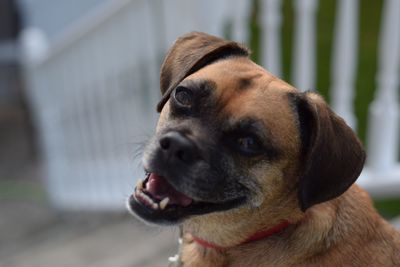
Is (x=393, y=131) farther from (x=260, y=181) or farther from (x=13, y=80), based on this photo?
(x=13, y=80)

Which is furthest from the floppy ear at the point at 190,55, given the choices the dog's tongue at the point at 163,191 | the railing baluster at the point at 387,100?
the railing baluster at the point at 387,100

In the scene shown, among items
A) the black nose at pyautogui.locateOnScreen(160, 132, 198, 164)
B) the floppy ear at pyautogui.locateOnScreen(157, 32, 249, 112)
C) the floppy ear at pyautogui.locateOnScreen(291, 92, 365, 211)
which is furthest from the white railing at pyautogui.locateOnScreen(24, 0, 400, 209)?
the floppy ear at pyautogui.locateOnScreen(291, 92, 365, 211)

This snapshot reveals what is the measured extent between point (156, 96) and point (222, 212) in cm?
226

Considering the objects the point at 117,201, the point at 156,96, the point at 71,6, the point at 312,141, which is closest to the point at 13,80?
the point at 71,6

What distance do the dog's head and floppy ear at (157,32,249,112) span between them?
98mm

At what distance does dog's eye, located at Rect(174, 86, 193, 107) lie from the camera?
1.84 m

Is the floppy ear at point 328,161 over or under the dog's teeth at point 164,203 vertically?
over

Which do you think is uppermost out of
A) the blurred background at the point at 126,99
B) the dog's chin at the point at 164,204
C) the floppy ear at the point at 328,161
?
the floppy ear at the point at 328,161

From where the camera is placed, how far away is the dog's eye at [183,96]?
1.84 m

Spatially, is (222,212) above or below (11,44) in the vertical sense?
above

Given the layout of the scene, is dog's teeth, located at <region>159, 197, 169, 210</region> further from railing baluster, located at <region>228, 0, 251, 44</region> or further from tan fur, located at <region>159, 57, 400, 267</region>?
railing baluster, located at <region>228, 0, 251, 44</region>

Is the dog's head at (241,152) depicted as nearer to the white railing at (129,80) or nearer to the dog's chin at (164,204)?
the dog's chin at (164,204)

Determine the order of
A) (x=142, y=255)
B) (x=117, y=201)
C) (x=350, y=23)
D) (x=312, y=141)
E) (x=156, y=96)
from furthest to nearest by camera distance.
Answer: (x=117, y=201)
(x=156, y=96)
(x=142, y=255)
(x=350, y=23)
(x=312, y=141)

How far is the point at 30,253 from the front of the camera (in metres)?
4.37
